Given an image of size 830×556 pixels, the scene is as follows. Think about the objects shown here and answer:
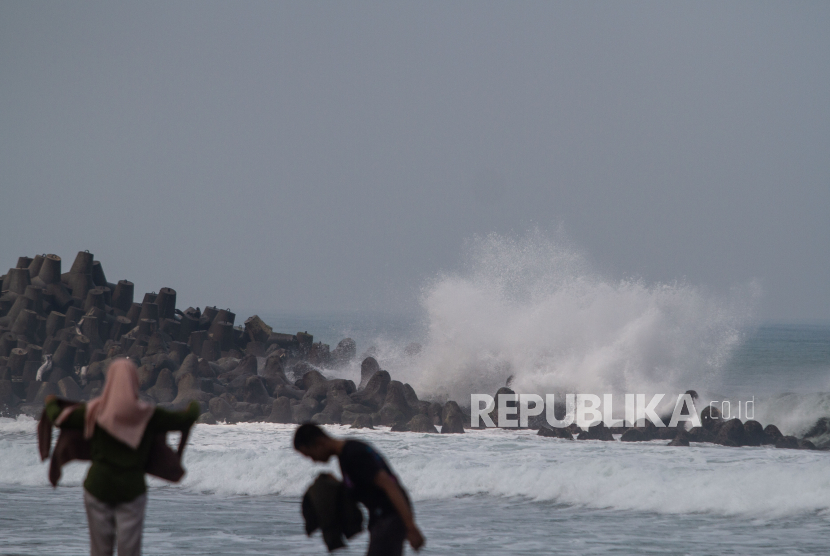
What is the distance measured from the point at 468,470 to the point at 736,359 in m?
50.0

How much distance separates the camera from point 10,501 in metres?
12.0

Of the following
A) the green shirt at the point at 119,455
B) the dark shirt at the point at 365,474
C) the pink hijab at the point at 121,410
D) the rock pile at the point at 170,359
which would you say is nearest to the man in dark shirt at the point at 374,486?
the dark shirt at the point at 365,474

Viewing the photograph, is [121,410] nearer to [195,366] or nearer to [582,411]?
[582,411]

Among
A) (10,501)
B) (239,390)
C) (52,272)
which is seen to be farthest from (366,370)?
(10,501)

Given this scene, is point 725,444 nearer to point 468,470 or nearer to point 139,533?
point 468,470

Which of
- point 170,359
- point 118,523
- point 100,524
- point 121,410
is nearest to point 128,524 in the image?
point 118,523

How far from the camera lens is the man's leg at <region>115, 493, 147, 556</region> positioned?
13.6 feet

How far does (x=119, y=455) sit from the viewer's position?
160 inches

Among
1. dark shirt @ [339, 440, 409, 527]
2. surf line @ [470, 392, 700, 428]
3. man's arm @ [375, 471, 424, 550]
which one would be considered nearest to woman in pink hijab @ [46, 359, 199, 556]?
dark shirt @ [339, 440, 409, 527]

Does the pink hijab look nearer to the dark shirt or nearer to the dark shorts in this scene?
the dark shirt

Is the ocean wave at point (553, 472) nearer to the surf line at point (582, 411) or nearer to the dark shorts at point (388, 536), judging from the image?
the surf line at point (582, 411)

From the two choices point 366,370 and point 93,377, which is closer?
point 93,377

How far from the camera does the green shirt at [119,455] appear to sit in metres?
4.07

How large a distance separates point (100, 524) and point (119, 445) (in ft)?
1.51
